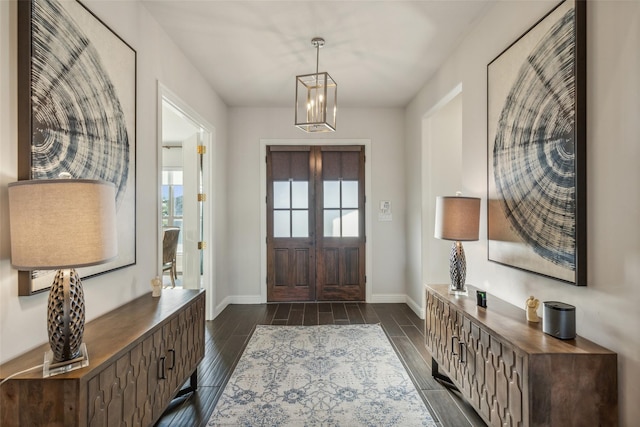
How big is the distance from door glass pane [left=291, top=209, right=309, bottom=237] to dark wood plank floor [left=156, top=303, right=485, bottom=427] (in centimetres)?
102

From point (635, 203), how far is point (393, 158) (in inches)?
147

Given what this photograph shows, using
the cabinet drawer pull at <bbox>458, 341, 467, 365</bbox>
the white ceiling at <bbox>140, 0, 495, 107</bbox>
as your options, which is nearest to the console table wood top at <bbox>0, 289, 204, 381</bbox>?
the cabinet drawer pull at <bbox>458, 341, 467, 365</bbox>

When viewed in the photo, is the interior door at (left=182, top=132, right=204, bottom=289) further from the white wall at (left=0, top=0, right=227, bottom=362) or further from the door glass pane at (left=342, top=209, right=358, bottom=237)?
the door glass pane at (left=342, top=209, right=358, bottom=237)

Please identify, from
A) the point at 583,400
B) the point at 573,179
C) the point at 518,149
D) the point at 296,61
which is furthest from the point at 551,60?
the point at 296,61

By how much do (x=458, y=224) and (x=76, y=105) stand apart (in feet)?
7.88

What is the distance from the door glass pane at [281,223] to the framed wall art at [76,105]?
280 cm

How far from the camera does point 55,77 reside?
162cm

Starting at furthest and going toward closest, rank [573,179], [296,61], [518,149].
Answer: [296,61], [518,149], [573,179]

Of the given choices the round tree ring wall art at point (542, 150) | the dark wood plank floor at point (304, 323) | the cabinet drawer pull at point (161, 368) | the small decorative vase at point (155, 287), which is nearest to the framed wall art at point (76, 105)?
the small decorative vase at point (155, 287)

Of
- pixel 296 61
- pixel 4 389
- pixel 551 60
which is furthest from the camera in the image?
pixel 296 61

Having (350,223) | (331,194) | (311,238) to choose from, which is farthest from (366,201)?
(311,238)

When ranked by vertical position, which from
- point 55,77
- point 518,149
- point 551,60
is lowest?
point 518,149

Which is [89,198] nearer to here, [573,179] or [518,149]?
[573,179]

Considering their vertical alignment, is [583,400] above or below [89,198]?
below
